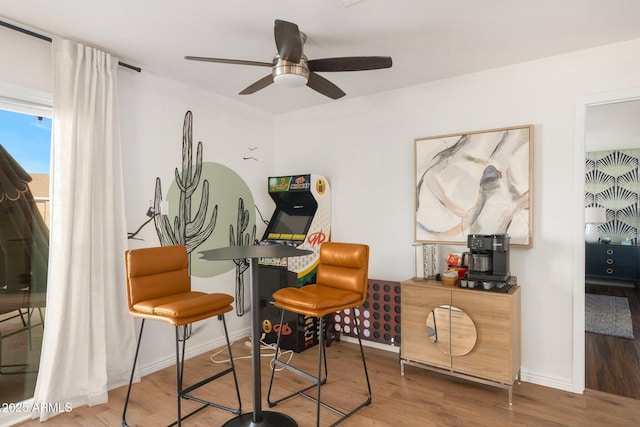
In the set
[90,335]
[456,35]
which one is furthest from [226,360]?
[456,35]

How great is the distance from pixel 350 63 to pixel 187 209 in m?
2.02

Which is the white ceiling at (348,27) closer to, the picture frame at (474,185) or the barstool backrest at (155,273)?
the picture frame at (474,185)

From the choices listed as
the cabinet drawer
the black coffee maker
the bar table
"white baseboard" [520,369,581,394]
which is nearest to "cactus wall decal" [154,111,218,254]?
the bar table

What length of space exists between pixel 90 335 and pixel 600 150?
7880 millimetres

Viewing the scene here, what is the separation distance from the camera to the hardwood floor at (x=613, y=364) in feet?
8.87

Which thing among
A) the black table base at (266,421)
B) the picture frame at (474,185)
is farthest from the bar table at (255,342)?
the picture frame at (474,185)

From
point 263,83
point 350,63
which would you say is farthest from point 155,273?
point 350,63

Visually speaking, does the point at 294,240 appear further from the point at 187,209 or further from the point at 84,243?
the point at 84,243

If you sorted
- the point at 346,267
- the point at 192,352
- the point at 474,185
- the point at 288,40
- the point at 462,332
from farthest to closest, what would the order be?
1. the point at 192,352
2. the point at 474,185
3. the point at 462,332
4. the point at 346,267
5. the point at 288,40

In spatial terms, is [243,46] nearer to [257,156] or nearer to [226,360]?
[257,156]

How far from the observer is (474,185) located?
9.95ft

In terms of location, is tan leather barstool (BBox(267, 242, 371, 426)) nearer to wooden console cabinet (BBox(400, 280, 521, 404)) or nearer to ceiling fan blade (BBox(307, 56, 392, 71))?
wooden console cabinet (BBox(400, 280, 521, 404))

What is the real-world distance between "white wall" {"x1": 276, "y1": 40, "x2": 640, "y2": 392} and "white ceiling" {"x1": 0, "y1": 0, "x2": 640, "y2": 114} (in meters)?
0.18

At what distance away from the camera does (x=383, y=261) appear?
11.7 ft
